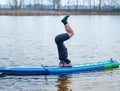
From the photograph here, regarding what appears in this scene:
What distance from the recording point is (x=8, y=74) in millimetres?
19797

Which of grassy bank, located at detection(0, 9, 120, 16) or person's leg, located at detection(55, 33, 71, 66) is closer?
person's leg, located at detection(55, 33, 71, 66)

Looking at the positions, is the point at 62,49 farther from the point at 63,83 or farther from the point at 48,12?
the point at 48,12

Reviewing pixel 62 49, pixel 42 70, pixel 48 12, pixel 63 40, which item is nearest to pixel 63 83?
pixel 42 70

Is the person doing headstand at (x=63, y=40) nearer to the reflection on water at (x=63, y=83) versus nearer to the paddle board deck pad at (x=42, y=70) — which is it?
the paddle board deck pad at (x=42, y=70)

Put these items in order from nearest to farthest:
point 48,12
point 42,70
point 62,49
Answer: point 42,70
point 62,49
point 48,12

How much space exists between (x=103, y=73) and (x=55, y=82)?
11.2ft

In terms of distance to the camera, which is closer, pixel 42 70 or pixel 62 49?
pixel 42 70

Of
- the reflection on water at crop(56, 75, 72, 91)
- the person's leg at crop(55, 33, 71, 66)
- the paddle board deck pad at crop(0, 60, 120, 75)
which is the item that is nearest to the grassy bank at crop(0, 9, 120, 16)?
the paddle board deck pad at crop(0, 60, 120, 75)

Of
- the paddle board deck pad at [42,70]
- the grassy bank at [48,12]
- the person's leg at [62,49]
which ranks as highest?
the person's leg at [62,49]

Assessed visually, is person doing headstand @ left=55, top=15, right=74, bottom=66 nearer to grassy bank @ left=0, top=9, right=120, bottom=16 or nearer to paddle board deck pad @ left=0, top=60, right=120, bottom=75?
paddle board deck pad @ left=0, top=60, right=120, bottom=75

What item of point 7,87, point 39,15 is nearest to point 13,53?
point 7,87

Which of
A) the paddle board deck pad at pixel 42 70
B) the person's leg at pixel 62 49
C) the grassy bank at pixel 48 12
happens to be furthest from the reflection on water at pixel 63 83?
the grassy bank at pixel 48 12

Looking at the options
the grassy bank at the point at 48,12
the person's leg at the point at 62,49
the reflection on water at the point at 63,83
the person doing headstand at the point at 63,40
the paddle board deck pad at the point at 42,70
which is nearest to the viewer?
the reflection on water at the point at 63,83

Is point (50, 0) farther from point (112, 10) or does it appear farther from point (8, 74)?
point (8, 74)
